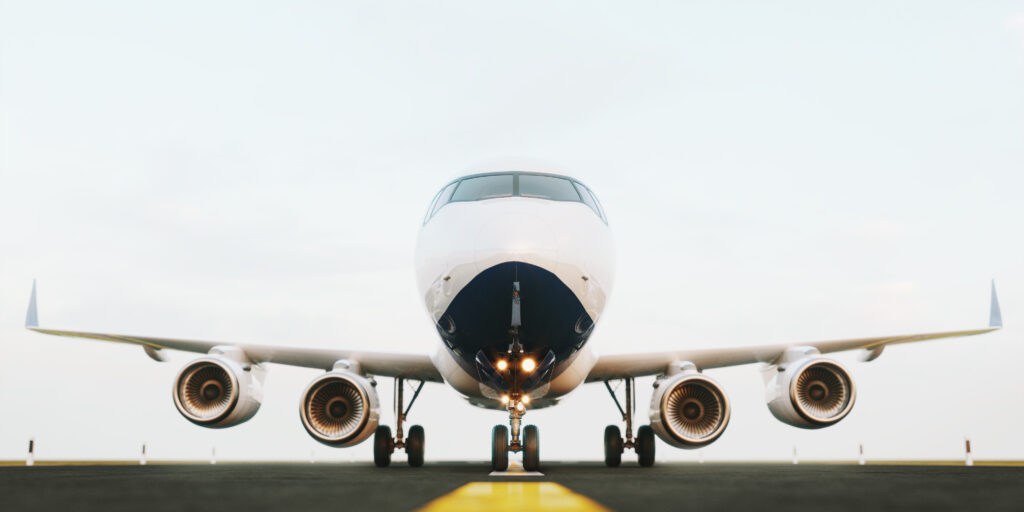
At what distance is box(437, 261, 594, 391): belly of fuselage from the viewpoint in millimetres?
9125

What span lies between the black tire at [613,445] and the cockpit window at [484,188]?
328 inches

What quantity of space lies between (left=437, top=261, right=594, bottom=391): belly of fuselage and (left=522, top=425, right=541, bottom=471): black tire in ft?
3.26

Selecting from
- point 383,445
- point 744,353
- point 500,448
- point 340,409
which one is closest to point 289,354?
point 340,409

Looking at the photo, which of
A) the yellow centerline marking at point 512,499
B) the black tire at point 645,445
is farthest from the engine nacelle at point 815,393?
the yellow centerline marking at point 512,499

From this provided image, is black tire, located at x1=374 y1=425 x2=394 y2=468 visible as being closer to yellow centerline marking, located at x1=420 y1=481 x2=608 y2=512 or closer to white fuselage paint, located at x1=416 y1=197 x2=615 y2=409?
white fuselage paint, located at x1=416 y1=197 x2=615 y2=409

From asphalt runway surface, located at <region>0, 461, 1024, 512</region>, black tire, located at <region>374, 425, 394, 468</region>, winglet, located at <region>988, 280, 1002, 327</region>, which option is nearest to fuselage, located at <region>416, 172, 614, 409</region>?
asphalt runway surface, located at <region>0, 461, 1024, 512</region>

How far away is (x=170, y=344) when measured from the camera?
1557cm

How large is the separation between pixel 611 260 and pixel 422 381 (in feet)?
24.6

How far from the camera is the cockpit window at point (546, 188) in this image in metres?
10.3

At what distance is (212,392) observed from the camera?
1385cm

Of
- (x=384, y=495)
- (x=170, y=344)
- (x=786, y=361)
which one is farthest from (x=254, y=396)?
(x=786, y=361)

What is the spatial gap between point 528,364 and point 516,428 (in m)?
0.91

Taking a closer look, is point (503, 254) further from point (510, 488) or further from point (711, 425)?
point (711, 425)

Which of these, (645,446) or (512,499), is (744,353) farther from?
(512,499)
